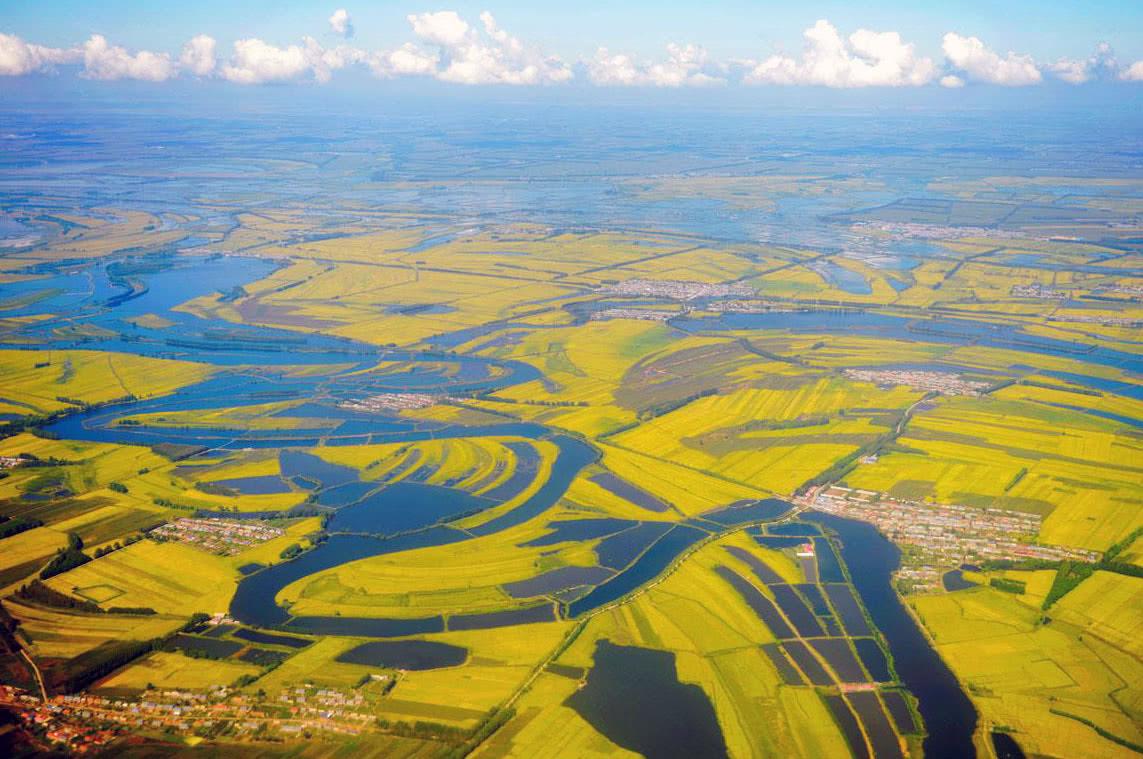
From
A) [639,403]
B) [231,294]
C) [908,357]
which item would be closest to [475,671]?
[639,403]

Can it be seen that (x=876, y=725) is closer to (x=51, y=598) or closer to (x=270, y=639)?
(x=270, y=639)

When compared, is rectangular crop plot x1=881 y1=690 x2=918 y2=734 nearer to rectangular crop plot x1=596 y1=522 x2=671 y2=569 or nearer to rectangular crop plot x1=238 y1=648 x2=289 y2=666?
rectangular crop plot x1=596 y1=522 x2=671 y2=569

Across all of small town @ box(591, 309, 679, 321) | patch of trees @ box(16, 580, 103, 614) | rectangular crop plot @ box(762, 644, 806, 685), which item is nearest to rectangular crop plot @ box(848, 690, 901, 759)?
rectangular crop plot @ box(762, 644, 806, 685)

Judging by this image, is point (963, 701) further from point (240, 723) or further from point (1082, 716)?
point (240, 723)

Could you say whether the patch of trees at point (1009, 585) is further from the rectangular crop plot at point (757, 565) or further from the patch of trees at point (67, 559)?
the patch of trees at point (67, 559)

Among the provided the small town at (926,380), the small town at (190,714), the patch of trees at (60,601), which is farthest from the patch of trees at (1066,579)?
the patch of trees at (60,601)
